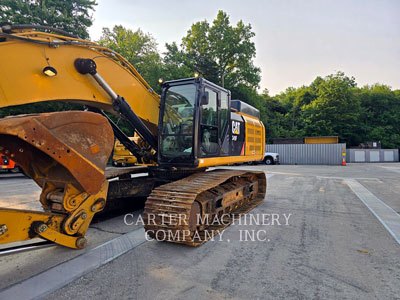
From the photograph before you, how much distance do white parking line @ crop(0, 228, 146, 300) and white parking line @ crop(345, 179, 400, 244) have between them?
170 inches

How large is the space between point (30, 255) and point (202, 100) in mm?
3424

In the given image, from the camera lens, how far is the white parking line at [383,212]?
482 cm

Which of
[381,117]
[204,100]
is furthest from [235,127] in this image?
[381,117]

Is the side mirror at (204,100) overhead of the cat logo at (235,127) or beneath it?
overhead

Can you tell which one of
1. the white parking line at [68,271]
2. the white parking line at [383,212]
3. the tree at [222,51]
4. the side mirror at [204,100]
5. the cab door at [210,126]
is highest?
the tree at [222,51]

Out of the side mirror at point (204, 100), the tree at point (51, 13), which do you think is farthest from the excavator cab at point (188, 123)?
the tree at point (51, 13)

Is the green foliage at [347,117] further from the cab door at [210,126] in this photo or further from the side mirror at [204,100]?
the side mirror at [204,100]

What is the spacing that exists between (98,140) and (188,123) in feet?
6.12

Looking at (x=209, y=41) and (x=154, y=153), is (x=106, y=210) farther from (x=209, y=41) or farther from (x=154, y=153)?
(x=209, y=41)

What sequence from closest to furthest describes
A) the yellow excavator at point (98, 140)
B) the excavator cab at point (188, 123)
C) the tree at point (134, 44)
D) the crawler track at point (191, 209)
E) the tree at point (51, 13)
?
1. the yellow excavator at point (98, 140)
2. the crawler track at point (191, 209)
3. the excavator cab at point (188, 123)
4. the tree at point (51, 13)
5. the tree at point (134, 44)

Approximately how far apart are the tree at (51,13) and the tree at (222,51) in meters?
17.7

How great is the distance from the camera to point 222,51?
134 feet

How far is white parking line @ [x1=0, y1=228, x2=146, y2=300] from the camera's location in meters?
2.59

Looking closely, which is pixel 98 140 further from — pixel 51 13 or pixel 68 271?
pixel 51 13
